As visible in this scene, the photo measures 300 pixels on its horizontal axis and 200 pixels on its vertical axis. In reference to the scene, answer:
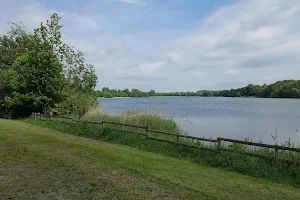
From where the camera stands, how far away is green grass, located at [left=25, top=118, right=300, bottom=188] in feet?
21.7

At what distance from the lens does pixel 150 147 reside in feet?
32.2

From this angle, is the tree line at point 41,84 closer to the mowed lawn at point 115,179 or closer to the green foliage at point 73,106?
the green foliage at point 73,106

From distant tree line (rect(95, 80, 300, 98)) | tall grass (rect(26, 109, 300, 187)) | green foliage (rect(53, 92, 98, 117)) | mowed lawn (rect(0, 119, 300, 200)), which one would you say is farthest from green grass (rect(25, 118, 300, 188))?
distant tree line (rect(95, 80, 300, 98))

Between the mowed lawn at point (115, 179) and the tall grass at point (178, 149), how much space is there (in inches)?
20.1

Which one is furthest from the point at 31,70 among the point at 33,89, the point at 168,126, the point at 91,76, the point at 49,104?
the point at 168,126

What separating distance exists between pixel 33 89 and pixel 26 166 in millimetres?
15694

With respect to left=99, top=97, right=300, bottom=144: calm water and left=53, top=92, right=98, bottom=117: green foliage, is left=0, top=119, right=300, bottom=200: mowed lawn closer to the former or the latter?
left=99, top=97, right=300, bottom=144: calm water

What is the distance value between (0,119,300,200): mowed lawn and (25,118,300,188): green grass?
0.44m

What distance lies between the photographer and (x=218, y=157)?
7.87 metres

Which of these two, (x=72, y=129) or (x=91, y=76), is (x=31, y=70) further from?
(x=72, y=129)

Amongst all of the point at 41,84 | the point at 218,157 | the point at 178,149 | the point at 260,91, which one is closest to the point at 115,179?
the point at 218,157

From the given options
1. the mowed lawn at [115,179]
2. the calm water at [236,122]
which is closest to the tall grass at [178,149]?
the mowed lawn at [115,179]

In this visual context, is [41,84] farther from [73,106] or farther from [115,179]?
[115,179]

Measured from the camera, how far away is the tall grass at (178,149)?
6728 millimetres
